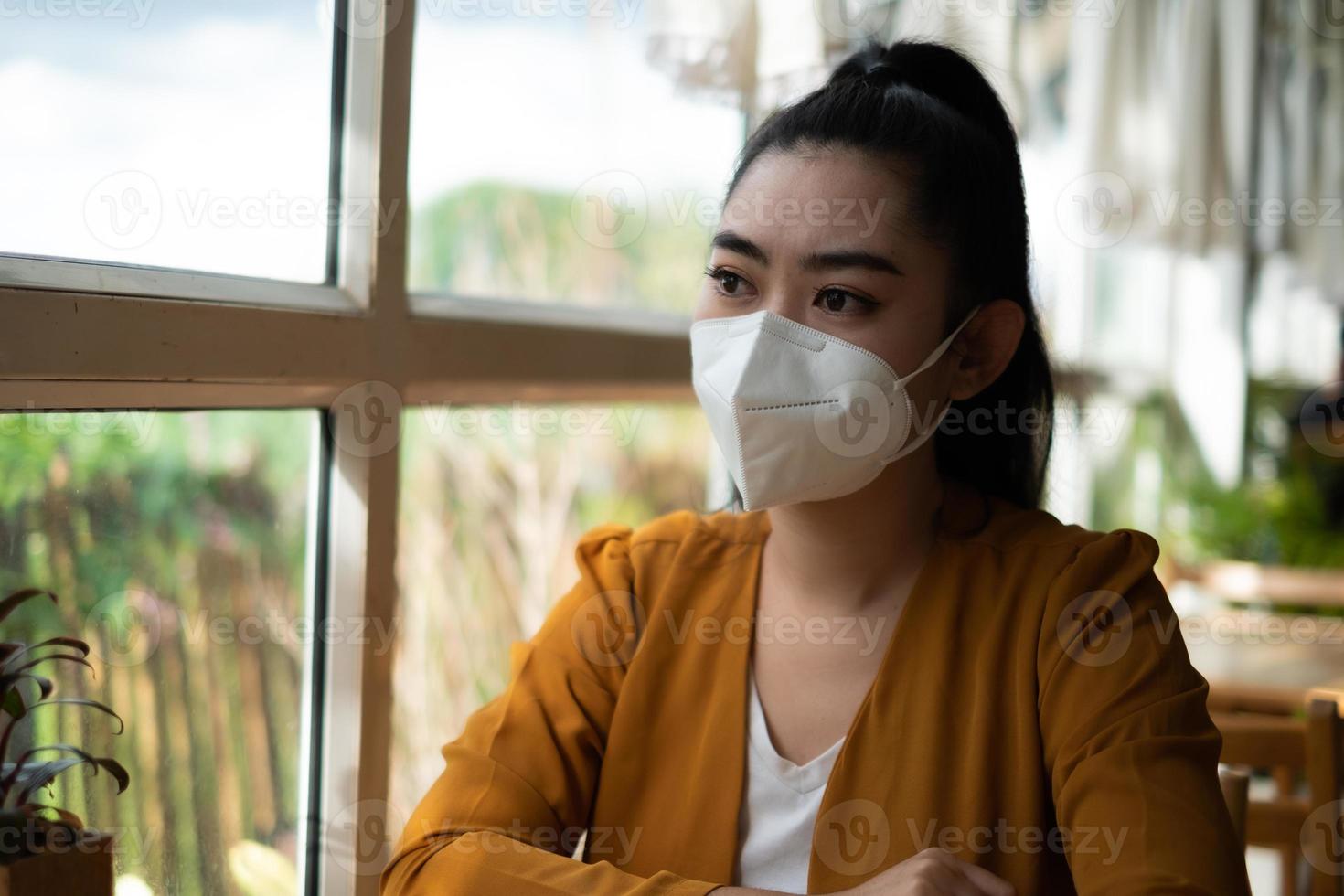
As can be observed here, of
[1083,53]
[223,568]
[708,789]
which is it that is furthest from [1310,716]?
[1083,53]

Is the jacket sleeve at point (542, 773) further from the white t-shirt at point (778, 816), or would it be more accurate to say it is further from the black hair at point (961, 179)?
the black hair at point (961, 179)

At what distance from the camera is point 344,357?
144 centimetres

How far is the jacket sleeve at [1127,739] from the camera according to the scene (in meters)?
1.08

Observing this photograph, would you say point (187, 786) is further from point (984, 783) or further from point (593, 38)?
point (593, 38)

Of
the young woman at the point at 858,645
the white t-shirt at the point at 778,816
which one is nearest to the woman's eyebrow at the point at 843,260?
the young woman at the point at 858,645

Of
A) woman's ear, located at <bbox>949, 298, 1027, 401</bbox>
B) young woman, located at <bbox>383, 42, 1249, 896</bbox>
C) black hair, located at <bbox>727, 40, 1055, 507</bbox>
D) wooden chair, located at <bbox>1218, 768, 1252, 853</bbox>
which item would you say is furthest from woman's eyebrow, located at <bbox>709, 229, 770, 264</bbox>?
wooden chair, located at <bbox>1218, 768, 1252, 853</bbox>

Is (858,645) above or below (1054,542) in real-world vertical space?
below

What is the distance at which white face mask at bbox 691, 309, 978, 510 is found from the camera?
1224 mm

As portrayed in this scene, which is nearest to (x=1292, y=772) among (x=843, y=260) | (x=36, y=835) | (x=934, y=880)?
(x=934, y=880)

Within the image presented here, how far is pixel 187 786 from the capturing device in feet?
4.55

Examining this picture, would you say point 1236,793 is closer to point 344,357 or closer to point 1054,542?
point 1054,542

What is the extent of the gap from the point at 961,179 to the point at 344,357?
767 mm

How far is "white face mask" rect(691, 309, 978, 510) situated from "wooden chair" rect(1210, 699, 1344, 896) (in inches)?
27.6

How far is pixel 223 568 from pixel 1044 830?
3.26 ft
